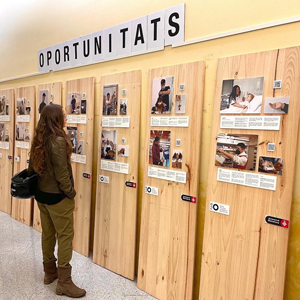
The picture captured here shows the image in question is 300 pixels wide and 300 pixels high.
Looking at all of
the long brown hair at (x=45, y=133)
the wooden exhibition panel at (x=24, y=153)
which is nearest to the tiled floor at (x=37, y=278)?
the wooden exhibition panel at (x=24, y=153)

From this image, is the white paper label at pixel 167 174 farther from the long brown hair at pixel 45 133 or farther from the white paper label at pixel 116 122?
the long brown hair at pixel 45 133

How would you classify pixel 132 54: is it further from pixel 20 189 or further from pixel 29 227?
pixel 29 227

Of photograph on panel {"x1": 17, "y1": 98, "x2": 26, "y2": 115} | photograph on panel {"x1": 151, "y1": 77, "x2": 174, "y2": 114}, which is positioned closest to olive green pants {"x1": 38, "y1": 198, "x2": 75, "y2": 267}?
photograph on panel {"x1": 151, "y1": 77, "x2": 174, "y2": 114}

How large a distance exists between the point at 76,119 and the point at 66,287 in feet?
5.91

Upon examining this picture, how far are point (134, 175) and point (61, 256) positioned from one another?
99 centimetres

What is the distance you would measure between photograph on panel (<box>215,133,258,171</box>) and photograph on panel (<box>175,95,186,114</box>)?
1.29 feet

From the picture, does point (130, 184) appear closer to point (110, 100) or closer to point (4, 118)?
point (110, 100)

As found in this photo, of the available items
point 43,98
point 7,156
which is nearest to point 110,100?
point 43,98

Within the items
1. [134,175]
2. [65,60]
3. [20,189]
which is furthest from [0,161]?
[134,175]

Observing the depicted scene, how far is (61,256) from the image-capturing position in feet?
7.15

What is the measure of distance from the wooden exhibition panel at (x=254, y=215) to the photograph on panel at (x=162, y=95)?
0.42 meters

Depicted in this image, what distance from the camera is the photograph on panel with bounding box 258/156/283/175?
64.5 inches

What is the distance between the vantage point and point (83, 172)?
2932 millimetres

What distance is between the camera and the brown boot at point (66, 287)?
2195 mm
